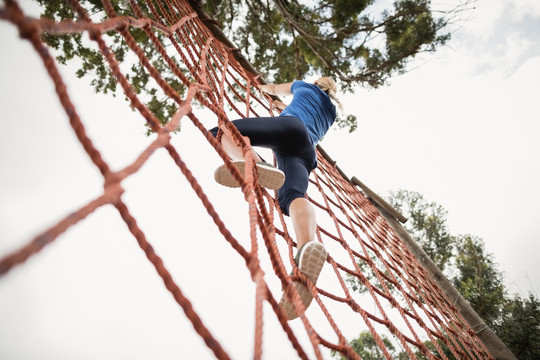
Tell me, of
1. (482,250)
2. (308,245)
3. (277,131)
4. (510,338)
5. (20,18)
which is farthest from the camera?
(482,250)

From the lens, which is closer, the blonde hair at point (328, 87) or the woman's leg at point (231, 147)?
the woman's leg at point (231, 147)

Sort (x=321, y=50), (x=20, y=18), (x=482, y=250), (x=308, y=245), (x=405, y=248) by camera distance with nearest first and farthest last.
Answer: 1. (x=20, y=18)
2. (x=308, y=245)
3. (x=405, y=248)
4. (x=321, y=50)
5. (x=482, y=250)

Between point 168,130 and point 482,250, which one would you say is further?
point 482,250

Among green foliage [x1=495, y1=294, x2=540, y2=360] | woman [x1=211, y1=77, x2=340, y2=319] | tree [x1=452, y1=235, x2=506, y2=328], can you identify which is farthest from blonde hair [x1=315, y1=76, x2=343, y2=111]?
tree [x1=452, y1=235, x2=506, y2=328]

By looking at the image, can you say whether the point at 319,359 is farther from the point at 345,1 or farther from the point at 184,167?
the point at 345,1

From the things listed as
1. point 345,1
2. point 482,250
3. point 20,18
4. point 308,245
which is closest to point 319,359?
point 308,245

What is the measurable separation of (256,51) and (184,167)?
14.7 ft

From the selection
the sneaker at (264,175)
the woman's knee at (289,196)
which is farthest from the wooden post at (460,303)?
the sneaker at (264,175)

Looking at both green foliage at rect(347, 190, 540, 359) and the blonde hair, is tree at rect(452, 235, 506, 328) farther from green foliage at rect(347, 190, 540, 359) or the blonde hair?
the blonde hair

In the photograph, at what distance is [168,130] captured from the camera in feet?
1.86

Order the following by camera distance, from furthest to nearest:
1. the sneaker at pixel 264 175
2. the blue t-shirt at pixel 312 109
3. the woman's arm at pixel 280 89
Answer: the woman's arm at pixel 280 89, the blue t-shirt at pixel 312 109, the sneaker at pixel 264 175

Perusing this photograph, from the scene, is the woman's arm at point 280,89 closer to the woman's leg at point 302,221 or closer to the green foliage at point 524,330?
the woman's leg at point 302,221

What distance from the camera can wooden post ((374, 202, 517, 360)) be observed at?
1.82 m

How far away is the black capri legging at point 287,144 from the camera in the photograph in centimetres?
109
